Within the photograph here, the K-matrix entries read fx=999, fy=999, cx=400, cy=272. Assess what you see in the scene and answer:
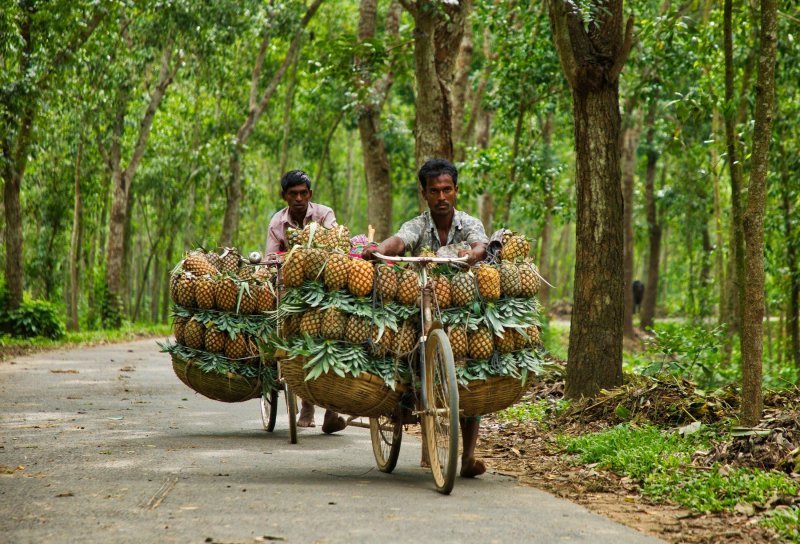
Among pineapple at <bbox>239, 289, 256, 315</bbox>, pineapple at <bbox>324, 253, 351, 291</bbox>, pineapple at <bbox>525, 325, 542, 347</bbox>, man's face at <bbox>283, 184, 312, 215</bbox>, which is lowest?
pineapple at <bbox>525, 325, 542, 347</bbox>

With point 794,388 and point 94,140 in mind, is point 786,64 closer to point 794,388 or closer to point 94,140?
point 794,388

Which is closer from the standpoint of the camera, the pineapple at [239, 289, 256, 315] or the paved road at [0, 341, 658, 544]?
the paved road at [0, 341, 658, 544]

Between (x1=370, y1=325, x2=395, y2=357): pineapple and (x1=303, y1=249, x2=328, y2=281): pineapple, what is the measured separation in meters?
0.52

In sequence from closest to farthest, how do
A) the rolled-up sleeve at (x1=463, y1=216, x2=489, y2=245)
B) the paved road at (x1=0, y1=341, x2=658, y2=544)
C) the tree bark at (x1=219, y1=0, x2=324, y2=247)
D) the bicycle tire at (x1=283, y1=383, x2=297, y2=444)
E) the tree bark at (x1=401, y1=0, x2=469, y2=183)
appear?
the paved road at (x1=0, y1=341, x2=658, y2=544) < the rolled-up sleeve at (x1=463, y1=216, x2=489, y2=245) < the bicycle tire at (x1=283, y1=383, x2=297, y2=444) < the tree bark at (x1=401, y1=0, x2=469, y2=183) < the tree bark at (x1=219, y1=0, x2=324, y2=247)

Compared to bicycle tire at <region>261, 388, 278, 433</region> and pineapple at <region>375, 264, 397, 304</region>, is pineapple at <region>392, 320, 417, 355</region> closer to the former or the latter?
pineapple at <region>375, 264, 397, 304</region>

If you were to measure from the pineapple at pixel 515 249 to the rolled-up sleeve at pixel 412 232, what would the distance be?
26.9 inches

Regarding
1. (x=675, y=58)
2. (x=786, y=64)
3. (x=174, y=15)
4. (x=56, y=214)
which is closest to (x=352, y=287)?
(x=786, y=64)

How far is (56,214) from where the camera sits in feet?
113

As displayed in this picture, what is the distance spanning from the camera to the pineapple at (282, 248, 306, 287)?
656 cm

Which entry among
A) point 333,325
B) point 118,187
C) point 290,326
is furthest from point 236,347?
point 118,187

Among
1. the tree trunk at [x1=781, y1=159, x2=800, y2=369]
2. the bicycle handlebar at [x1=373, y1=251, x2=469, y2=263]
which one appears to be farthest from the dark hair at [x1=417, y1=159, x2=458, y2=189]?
the tree trunk at [x1=781, y1=159, x2=800, y2=369]

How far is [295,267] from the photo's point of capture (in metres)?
6.56

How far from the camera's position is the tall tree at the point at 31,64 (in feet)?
58.2

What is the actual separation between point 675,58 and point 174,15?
12.4m
